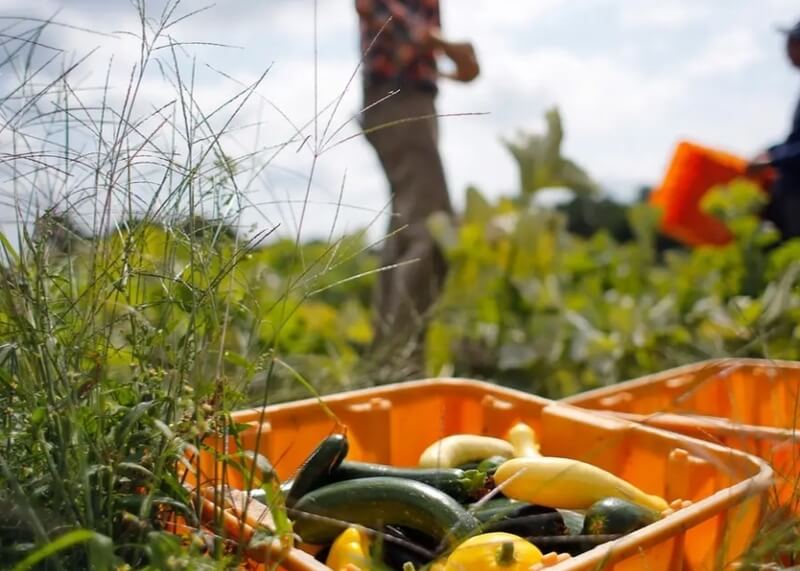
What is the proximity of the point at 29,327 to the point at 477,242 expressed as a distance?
242cm

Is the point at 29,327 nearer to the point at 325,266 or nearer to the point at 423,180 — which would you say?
the point at 325,266

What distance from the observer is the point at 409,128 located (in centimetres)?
326

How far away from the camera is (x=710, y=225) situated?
11.6 feet

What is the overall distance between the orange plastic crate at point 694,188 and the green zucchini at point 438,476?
2.45 metres

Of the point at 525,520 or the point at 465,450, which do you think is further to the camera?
the point at 465,450

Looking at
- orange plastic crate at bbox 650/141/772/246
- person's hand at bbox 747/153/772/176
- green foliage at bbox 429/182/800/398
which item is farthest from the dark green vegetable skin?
orange plastic crate at bbox 650/141/772/246

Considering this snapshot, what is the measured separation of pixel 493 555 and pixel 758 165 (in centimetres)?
227

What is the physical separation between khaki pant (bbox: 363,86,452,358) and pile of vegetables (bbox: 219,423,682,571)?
1.84 m

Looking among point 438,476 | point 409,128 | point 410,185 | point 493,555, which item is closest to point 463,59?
point 409,128

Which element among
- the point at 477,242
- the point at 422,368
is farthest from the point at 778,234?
the point at 422,368

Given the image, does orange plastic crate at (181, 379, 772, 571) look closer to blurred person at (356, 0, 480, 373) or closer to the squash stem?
the squash stem

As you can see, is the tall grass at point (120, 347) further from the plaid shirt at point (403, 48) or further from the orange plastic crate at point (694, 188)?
the orange plastic crate at point (694, 188)

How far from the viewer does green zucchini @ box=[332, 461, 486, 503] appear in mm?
1190

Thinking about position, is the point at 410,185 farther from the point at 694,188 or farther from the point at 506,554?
the point at 506,554
